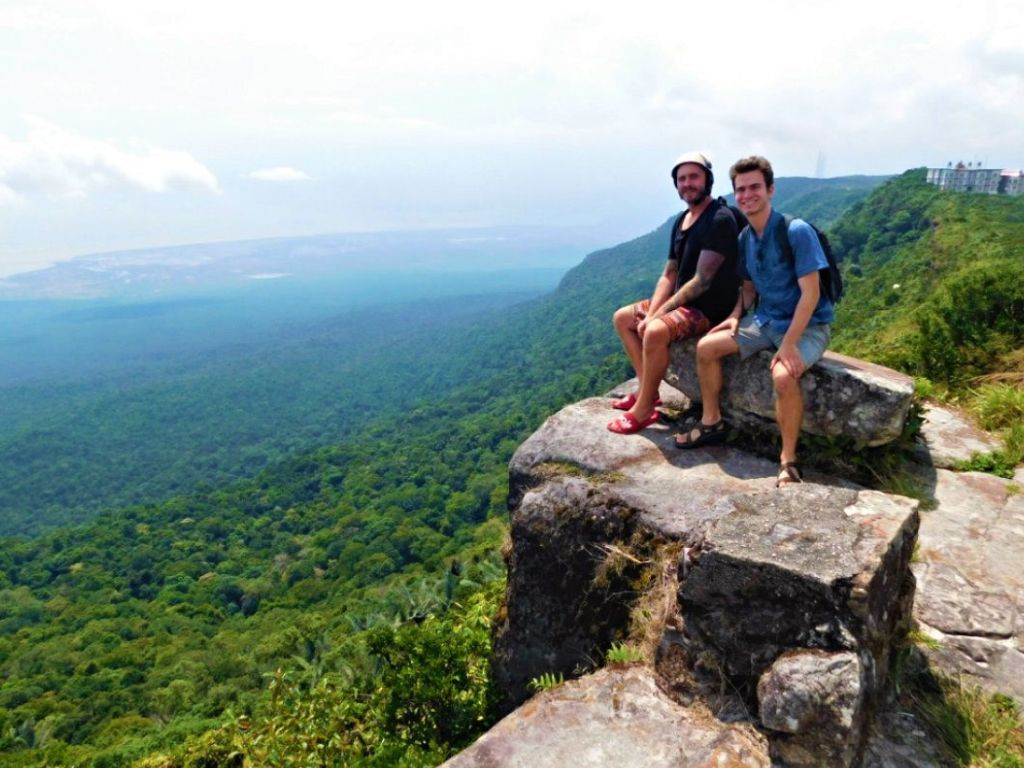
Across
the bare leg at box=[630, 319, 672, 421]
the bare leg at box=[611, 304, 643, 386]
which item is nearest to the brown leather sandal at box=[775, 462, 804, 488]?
the bare leg at box=[630, 319, 672, 421]

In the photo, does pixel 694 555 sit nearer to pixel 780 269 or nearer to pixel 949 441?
pixel 780 269

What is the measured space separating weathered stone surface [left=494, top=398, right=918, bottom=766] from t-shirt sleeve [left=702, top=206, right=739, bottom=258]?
5.82ft

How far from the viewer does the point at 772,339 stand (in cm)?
546

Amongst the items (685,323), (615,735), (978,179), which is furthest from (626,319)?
(978,179)

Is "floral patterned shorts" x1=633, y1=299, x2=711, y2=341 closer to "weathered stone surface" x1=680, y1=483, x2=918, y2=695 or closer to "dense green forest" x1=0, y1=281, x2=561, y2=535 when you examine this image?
"weathered stone surface" x1=680, y1=483, x2=918, y2=695

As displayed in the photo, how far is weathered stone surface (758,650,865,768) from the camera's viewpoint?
3072 mm

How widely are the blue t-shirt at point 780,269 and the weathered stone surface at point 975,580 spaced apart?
1.90 m

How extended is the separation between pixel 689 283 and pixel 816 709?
377 cm

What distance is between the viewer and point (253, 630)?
48125 mm

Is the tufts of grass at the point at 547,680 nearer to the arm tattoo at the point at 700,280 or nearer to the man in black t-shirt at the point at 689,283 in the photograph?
the man in black t-shirt at the point at 689,283

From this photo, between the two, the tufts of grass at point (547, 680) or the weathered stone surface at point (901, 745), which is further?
the tufts of grass at point (547, 680)

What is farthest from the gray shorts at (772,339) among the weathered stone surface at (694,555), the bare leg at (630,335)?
the bare leg at (630,335)

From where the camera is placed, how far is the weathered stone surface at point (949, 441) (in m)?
6.17

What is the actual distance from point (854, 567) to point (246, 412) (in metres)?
183
